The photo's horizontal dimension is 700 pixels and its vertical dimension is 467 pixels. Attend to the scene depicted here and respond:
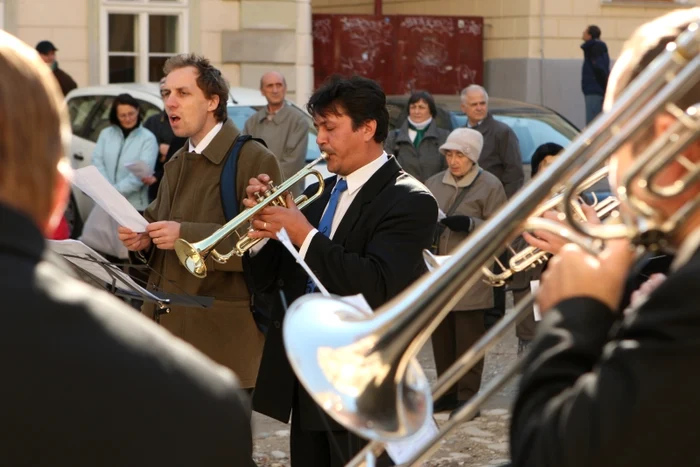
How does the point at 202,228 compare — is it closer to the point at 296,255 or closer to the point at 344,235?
the point at 344,235

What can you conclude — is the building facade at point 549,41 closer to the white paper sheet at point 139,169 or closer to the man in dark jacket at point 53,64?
the man in dark jacket at point 53,64

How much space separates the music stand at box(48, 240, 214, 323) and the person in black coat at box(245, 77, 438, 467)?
0.27 m

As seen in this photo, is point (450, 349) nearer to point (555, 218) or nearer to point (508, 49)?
point (555, 218)

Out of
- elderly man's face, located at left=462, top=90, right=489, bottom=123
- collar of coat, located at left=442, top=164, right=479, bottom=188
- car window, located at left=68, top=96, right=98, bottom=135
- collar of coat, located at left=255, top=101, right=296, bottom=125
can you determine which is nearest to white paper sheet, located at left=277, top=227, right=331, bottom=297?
collar of coat, located at left=442, top=164, right=479, bottom=188

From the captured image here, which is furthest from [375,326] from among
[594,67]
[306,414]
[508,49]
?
[508,49]

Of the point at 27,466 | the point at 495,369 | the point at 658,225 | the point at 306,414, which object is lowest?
the point at 495,369

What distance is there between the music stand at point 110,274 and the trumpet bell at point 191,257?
0.12 meters

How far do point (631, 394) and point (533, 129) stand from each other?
376 inches

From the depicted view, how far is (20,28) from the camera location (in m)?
13.9

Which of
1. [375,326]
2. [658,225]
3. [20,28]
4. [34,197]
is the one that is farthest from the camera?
[20,28]

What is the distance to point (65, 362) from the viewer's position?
5.37 feet

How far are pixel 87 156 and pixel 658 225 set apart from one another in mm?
9405

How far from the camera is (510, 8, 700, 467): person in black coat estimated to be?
1762mm

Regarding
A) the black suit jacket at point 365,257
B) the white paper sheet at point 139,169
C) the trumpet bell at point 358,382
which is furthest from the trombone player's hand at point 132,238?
the white paper sheet at point 139,169
